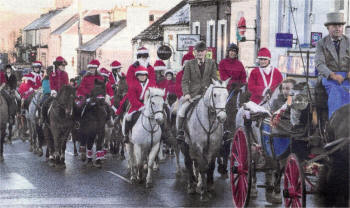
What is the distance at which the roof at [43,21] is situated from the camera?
321 feet

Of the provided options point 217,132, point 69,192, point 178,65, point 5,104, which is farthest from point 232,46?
point 178,65

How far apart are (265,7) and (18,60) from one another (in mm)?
71788

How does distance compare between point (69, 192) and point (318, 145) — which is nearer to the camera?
point (318, 145)

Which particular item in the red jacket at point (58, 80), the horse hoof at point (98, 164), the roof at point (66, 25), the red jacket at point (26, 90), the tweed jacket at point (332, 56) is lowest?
the horse hoof at point (98, 164)

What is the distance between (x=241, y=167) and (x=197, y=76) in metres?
3.09

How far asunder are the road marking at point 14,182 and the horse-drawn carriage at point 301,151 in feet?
15.5

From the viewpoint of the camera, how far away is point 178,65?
5125 cm

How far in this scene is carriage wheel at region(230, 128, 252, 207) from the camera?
1063 centimetres

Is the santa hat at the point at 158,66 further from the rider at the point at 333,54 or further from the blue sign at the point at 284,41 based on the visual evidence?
the rider at the point at 333,54

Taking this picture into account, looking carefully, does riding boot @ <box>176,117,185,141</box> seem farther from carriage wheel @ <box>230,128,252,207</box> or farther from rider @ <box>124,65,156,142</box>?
carriage wheel @ <box>230,128,252,207</box>

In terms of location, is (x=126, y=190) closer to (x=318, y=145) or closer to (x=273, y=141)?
(x=273, y=141)

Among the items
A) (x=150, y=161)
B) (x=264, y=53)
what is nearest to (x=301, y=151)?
(x=264, y=53)

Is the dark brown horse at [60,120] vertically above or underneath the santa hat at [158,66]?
underneath

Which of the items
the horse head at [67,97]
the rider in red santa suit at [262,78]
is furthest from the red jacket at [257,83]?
the horse head at [67,97]
